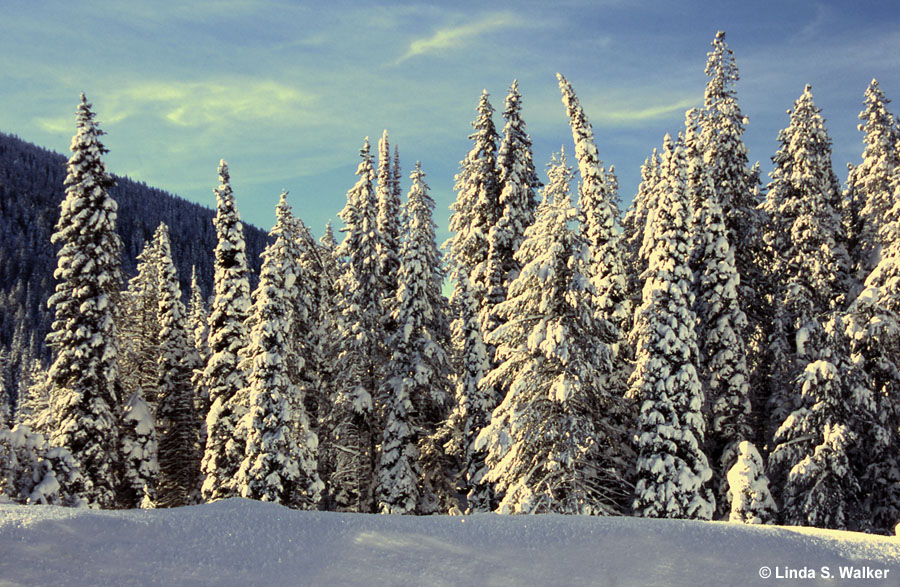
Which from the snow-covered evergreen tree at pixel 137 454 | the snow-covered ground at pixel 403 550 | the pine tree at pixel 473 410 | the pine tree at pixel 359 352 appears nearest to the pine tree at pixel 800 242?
the pine tree at pixel 473 410

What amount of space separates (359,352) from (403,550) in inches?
934

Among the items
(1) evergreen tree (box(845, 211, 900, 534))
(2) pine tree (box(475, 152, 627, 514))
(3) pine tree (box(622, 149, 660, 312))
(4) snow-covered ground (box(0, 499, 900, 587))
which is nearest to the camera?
(4) snow-covered ground (box(0, 499, 900, 587))

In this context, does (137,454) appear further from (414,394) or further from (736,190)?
(736,190)

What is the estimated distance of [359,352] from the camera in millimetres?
31469

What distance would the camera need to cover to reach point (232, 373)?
29750 mm

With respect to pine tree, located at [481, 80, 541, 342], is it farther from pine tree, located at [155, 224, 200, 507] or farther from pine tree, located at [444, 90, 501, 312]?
pine tree, located at [155, 224, 200, 507]

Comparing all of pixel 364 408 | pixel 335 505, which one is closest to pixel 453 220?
pixel 364 408

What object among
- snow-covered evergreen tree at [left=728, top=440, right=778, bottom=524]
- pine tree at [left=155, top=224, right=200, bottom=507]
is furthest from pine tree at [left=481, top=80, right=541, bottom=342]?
pine tree at [left=155, top=224, right=200, bottom=507]

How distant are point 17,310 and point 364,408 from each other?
21357 centimetres

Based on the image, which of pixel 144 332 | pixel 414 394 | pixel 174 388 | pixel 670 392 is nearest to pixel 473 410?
pixel 414 394

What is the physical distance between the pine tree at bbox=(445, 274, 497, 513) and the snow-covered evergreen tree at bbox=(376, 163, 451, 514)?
5.47ft

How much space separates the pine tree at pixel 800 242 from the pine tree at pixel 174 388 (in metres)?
31.1

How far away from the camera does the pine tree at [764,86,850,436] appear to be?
1084 inches

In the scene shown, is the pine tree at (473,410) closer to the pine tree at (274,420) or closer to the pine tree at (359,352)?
the pine tree at (359,352)
